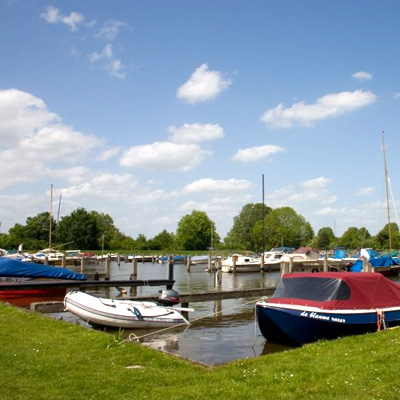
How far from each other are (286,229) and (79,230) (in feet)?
176

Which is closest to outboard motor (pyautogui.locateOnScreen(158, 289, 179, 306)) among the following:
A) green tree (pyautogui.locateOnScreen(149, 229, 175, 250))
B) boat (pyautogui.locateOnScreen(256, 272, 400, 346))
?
boat (pyautogui.locateOnScreen(256, 272, 400, 346))

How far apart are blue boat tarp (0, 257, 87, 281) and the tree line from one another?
310 ft

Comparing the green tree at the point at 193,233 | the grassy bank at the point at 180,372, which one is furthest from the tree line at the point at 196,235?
the grassy bank at the point at 180,372

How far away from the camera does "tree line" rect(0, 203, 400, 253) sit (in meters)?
126

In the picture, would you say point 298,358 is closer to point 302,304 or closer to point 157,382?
point 157,382

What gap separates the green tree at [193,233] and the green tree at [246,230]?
6.43 metres

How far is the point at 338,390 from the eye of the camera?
25.5 feet

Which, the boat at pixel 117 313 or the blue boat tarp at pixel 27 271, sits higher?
the blue boat tarp at pixel 27 271

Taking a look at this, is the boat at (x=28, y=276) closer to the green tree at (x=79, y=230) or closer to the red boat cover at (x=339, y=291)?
the red boat cover at (x=339, y=291)

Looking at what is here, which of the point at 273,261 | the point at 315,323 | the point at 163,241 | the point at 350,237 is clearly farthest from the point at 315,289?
the point at 350,237

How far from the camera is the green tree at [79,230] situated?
415 ft

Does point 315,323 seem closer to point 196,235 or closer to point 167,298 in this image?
point 167,298

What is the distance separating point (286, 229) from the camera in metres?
128

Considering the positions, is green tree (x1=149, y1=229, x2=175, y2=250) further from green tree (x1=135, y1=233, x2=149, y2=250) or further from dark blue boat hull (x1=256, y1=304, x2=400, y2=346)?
dark blue boat hull (x1=256, y1=304, x2=400, y2=346)
